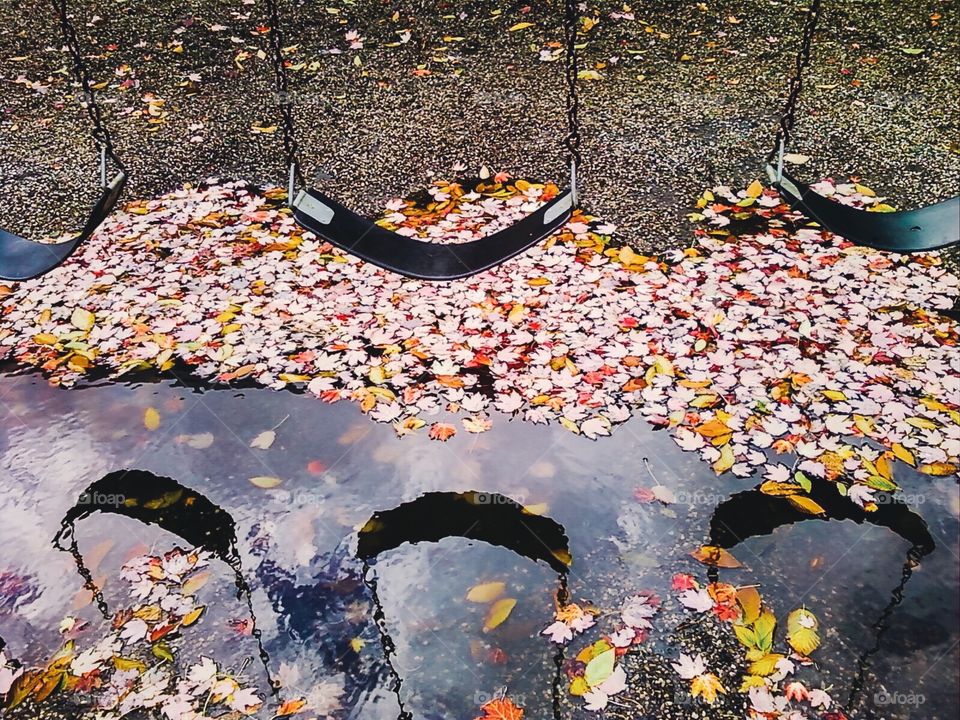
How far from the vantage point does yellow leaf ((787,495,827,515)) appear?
2.91m

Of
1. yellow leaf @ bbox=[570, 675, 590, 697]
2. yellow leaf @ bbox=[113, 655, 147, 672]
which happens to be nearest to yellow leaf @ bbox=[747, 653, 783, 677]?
yellow leaf @ bbox=[570, 675, 590, 697]

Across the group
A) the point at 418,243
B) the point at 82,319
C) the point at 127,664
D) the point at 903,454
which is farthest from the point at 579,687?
the point at 82,319

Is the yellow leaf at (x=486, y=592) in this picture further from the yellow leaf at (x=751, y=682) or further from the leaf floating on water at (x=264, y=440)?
the leaf floating on water at (x=264, y=440)

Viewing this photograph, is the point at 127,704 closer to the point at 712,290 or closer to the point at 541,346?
the point at 541,346

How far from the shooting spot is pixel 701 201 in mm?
4461

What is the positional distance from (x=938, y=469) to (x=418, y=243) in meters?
2.18

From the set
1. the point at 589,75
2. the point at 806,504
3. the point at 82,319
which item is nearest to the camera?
the point at 806,504

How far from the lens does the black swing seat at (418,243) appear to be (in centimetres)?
295

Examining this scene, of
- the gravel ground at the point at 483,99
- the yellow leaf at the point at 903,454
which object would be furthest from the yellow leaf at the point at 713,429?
the gravel ground at the point at 483,99

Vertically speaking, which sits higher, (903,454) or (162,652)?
(903,454)

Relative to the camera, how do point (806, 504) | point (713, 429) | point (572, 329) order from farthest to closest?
point (572, 329), point (713, 429), point (806, 504)

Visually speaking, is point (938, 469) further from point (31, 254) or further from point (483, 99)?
point (483, 99)

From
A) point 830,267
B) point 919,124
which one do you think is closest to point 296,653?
point 830,267

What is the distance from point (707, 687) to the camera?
241cm
